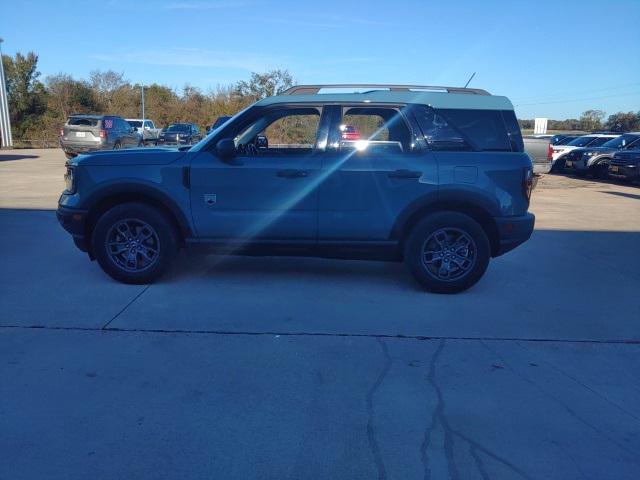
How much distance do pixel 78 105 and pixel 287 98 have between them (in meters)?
40.6

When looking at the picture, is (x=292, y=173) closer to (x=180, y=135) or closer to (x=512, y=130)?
(x=512, y=130)

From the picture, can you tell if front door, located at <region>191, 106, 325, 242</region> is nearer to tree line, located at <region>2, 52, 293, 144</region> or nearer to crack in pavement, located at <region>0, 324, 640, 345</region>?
crack in pavement, located at <region>0, 324, 640, 345</region>

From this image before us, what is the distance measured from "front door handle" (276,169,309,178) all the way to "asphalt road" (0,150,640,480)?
119cm

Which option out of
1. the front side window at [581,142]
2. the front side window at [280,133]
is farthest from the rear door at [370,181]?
the front side window at [581,142]

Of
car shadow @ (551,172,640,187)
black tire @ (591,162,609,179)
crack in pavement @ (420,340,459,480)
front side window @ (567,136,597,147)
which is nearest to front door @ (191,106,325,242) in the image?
crack in pavement @ (420,340,459,480)

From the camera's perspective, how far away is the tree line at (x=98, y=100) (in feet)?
124

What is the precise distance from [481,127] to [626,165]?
14.4 meters

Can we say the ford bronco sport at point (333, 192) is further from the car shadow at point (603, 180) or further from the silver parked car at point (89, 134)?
the silver parked car at point (89, 134)

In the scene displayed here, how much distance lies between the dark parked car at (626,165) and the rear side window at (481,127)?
1390 centimetres

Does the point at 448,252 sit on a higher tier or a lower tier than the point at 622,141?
lower

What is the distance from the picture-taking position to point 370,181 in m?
5.41

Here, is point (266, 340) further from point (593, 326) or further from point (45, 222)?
point (45, 222)

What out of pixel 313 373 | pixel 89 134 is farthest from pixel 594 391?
pixel 89 134

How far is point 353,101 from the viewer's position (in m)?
5.54
